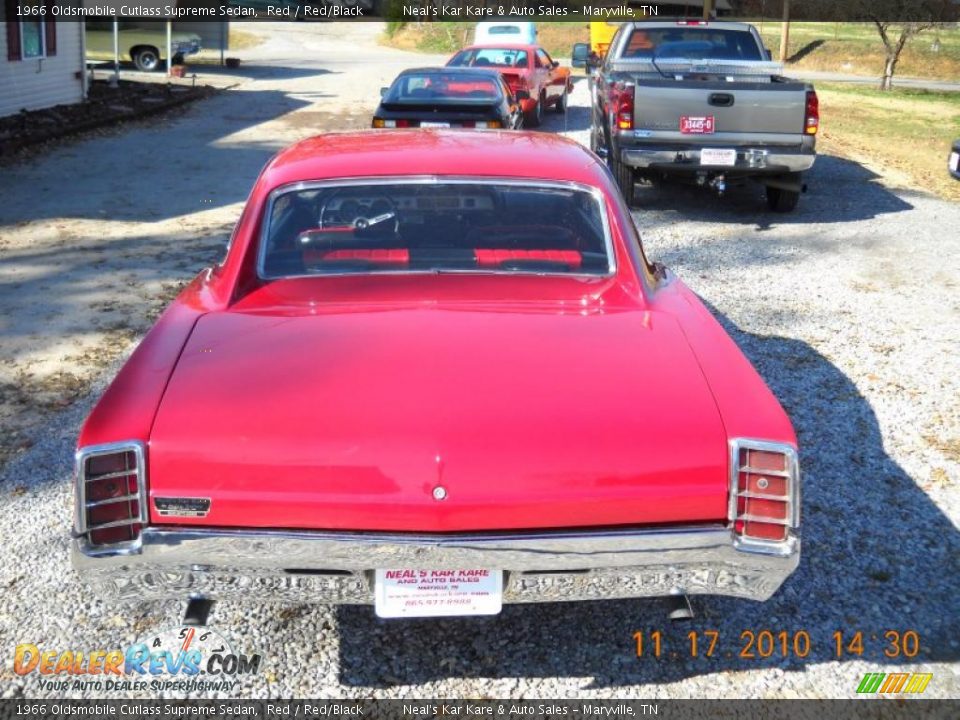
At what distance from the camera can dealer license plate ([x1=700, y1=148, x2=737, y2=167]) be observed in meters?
9.96

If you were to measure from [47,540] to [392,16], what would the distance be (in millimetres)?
52113

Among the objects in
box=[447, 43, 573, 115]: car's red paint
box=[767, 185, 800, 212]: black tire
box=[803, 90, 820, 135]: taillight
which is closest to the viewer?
box=[803, 90, 820, 135]: taillight

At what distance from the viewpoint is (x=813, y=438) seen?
5.31 m

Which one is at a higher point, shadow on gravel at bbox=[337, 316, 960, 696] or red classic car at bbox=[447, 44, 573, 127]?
red classic car at bbox=[447, 44, 573, 127]

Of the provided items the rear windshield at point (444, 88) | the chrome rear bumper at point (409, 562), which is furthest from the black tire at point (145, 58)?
the chrome rear bumper at point (409, 562)

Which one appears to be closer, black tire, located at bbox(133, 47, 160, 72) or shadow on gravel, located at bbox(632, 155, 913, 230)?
shadow on gravel, located at bbox(632, 155, 913, 230)

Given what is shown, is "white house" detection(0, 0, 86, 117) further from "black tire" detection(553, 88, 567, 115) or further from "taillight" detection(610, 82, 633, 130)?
"taillight" detection(610, 82, 633, 130)

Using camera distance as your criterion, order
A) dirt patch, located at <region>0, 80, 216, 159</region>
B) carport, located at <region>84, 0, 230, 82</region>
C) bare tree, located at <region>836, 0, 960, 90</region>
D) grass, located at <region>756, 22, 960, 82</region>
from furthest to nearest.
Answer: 1. grass, located at <region>756, 22, 960, 82</region>
2. bare tree, located at <region>836, 0, 960, 90</region>
3. carport, located at <region>84, 0, 230, 82</region>
4. dirt patch, located at <region>0, 80, 216, 159</region>

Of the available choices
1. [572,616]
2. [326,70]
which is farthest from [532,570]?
[326,70]

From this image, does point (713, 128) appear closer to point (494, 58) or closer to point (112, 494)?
point (112, 494)

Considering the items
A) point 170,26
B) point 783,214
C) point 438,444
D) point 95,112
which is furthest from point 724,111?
point 170,26

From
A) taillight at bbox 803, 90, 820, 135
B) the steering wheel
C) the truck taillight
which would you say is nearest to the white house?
the truck taillight

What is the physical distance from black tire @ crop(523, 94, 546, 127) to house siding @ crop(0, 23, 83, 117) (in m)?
8.17

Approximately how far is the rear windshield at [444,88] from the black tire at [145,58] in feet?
60.3
